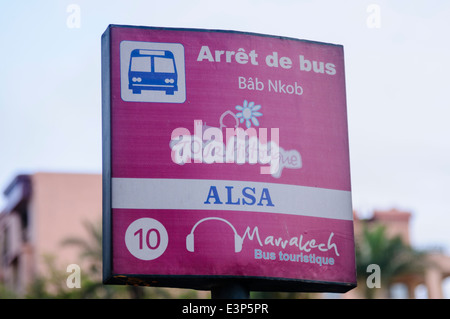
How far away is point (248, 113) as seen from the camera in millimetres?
12992

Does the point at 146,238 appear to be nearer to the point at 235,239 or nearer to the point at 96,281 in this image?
the point at 235,239

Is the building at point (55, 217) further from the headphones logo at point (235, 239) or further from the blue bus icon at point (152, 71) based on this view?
the headphones logo at point (235, 239)

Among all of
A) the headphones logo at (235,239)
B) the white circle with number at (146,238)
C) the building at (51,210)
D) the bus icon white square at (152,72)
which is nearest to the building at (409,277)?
the building at (51,210)

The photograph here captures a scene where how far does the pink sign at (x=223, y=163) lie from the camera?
1223cm

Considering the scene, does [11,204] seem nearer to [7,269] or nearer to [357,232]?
[7,269]

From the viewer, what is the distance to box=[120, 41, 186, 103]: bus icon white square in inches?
504

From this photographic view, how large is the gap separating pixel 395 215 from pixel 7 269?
803 inches

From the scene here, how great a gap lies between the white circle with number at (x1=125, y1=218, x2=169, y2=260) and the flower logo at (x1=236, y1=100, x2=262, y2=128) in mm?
1707

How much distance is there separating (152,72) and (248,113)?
1.26m

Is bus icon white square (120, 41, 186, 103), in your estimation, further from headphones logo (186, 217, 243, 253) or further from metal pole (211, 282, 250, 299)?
metal pole (211, 282, 250, 299)

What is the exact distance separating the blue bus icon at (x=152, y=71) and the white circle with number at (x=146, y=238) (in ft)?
5.44

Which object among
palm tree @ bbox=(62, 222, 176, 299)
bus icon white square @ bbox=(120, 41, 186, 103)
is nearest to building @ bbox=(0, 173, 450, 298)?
palm tree @ bbox=(62, 222, 176, 299)

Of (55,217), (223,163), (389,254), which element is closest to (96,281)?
(389,254)
